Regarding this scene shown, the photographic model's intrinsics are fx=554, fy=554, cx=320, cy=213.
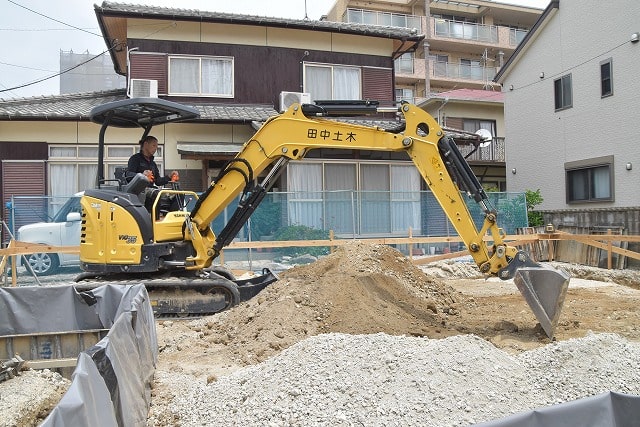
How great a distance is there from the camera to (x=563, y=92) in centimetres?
1928

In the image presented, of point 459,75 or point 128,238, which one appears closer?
point 128,238

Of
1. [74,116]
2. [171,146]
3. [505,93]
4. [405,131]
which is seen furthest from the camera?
[505,93]

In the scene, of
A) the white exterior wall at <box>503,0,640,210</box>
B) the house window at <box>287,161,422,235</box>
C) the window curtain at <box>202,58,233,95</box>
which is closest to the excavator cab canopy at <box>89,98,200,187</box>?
the house window at <box>287,161,422,235</box>

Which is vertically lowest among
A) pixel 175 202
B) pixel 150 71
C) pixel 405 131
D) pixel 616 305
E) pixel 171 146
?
pixel 616 305

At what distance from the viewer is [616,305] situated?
8.51 m

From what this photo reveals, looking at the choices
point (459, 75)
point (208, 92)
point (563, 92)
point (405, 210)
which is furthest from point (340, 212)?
point (459, 75)

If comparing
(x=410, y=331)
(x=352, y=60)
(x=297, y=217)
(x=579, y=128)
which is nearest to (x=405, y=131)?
(x=410, y=331)

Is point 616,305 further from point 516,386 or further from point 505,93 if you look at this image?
point 505,93

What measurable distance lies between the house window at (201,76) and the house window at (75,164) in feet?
7.59

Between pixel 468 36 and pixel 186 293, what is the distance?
31526mm

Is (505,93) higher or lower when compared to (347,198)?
higher

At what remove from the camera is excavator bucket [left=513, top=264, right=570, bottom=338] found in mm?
5985

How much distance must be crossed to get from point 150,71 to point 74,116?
8.59 feet

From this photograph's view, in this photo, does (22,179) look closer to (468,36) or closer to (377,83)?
(377,83)
